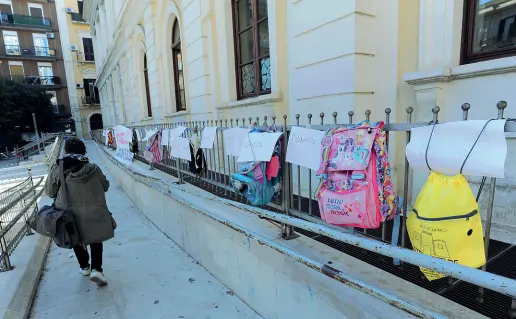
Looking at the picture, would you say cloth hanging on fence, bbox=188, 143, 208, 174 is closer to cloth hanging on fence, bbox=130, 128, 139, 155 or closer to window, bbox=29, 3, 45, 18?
cloth hanging on fence, bbox=130, 128, 139, 155

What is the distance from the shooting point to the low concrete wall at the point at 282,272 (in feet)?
5.19

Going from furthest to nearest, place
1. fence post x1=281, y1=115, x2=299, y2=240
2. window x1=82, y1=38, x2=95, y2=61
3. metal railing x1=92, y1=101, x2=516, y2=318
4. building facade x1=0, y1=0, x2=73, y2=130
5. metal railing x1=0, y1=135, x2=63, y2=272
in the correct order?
window x1=82, y1=38, x2=95, y2=61 < building facade x1=0, y1=0, x2=73, y2=130 < metal railing x1=0, y1=135, x2=63, y2=272 < fence post x1=281, y1=115, x2=299, y2=240 < metal railing x1=92, y1=101, x2=516, y2=318

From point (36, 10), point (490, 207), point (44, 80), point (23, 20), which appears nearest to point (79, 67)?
point (44, 80)

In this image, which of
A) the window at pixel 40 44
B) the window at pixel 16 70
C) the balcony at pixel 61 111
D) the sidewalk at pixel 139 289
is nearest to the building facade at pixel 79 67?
the balcony at pixel 61 111

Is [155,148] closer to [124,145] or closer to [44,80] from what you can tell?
[124,145]

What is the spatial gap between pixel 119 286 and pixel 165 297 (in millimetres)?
694

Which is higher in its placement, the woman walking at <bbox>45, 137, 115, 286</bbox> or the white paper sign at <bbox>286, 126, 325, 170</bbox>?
the white paper sign at <bbox>286, 126, 325, 170</bbox>

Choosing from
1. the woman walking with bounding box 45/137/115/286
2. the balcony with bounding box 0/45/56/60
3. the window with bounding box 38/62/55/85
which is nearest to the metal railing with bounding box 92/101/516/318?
the woman walking with bounding box 45/137/115/286

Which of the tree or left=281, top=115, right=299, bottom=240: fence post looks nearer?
left=281, top=115, right=299, bottom=240: fence post

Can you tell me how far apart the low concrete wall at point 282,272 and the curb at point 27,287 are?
1742mm

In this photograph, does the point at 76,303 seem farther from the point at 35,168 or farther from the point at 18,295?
the point at 35,168

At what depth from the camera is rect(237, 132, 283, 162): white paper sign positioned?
260 centimetres

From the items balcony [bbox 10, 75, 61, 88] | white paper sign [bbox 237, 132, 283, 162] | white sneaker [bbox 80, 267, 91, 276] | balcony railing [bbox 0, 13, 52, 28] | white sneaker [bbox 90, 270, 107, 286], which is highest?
balcony railing [bbox 0, 13, 52, 28]

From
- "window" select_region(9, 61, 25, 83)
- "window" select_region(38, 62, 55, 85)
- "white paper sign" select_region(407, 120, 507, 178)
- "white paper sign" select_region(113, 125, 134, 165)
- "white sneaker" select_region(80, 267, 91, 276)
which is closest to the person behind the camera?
"white paper sign" select_region(407, 120, 507, 178)
